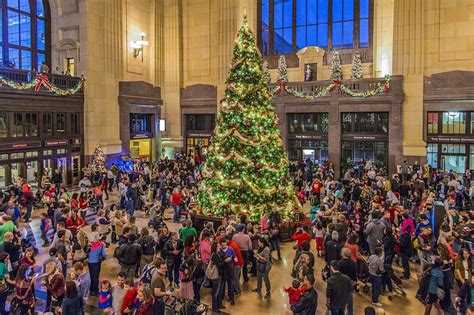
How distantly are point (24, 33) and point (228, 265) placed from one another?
21392 millimetres

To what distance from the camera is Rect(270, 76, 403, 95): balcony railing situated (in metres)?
24.2

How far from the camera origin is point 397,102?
79.3 feet

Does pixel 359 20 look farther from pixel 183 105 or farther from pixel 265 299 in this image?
pixel 265 299

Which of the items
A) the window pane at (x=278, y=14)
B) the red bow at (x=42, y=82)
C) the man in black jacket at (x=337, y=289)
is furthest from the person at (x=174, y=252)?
the window pane at (x=278, y=14)

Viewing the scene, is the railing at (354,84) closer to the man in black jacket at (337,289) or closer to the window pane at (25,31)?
the window pane at (25,31)

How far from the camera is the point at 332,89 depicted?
2550 cm

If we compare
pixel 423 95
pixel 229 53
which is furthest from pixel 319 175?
pixel 229 53

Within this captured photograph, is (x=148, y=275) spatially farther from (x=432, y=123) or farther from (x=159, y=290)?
(x=432, y=123)

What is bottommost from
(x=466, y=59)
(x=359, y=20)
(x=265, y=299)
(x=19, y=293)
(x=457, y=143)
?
(x=265, y=299)

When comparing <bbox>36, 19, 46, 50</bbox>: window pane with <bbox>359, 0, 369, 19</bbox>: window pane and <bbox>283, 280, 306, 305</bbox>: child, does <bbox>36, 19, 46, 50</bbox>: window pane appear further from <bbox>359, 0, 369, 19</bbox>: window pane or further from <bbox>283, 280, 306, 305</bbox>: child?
<bbox>283, 280, 306, 305</bbox>: child

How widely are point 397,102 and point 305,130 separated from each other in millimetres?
6072

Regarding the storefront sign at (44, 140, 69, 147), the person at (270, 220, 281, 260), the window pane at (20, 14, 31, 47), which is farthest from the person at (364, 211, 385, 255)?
the window pane at (20, 14, 31, 47)

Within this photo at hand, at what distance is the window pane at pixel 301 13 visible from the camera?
28.5 meters

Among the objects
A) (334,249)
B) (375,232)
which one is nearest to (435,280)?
(334,249)
